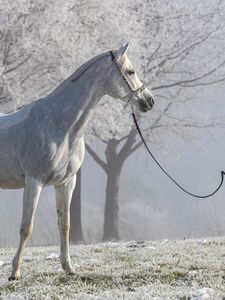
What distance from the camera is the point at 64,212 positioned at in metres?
8.31

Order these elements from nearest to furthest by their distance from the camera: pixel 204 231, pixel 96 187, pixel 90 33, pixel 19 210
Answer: pixel 90 33 < pixel 204 231 < pixel 19 210 < pixel 96 187

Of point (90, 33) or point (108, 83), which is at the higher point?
point (90, 33)

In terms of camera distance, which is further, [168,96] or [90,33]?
[168,96]

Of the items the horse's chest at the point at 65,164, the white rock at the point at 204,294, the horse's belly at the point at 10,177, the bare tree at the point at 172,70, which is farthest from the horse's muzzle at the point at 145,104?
the bare tree at the point at 172,70

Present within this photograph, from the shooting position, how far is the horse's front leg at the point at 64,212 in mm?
8195

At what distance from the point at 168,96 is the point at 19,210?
54.0 ft

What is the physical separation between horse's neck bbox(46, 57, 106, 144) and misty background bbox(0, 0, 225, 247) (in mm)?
11272

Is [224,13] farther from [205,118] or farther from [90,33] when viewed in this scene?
[90,33]

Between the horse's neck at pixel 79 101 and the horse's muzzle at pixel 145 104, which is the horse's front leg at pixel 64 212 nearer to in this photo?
the horse's neck at pixel 79 101

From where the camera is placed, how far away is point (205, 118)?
29.6 meters

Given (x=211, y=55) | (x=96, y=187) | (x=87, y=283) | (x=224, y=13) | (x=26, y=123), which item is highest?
(x=224, y=13)

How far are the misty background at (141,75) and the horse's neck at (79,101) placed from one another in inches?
444


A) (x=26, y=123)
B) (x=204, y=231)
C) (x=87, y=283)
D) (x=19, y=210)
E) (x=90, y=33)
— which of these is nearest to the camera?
(x=87, y=283)

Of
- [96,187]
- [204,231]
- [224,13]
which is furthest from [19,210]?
[224,13]
